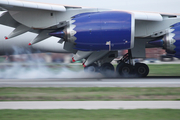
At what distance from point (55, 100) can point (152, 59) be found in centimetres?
2939

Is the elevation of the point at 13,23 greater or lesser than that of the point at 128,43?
greater

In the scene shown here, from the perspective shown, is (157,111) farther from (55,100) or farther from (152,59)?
(152,59)

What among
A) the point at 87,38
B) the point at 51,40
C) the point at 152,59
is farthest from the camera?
the point at 152,59

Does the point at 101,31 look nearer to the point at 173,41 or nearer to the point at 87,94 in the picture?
the point at 173,41

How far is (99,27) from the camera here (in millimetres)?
11508

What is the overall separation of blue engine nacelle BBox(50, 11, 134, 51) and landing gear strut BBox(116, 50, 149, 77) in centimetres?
254

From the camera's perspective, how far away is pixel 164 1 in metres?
13.2

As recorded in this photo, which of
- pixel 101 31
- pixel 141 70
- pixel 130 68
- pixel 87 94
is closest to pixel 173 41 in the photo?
pixel 141 70

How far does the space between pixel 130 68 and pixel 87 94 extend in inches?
244

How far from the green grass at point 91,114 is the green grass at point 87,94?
61.9 inches

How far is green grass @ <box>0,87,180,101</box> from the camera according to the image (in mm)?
7770

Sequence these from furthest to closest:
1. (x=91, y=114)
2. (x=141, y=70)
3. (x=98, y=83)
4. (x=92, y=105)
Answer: (x=141, y=70) < (x=98, y=83) < (x=92, y=105) < (x=91, y=114)

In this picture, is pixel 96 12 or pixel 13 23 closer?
pixel 96 12

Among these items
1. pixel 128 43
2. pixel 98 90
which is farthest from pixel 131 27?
pixel 98 90
